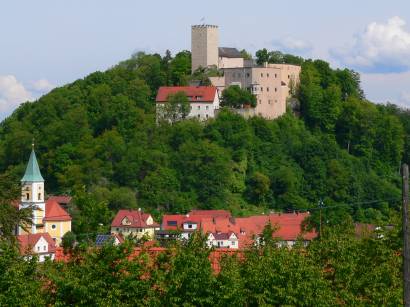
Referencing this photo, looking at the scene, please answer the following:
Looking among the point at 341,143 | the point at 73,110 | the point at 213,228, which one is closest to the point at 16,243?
the point at 213,228

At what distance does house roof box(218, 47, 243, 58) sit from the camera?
305 feet

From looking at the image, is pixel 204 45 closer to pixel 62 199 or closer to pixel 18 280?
Answer: pixel 62 199

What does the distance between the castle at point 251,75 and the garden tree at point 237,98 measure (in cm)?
70

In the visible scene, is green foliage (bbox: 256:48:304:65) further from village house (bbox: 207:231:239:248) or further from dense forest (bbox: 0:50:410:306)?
village house (bbox: 207:231:239:248)

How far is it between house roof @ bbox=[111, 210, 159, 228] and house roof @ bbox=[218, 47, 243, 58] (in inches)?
786

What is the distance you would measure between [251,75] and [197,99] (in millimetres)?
5439

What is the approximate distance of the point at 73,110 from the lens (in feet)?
295

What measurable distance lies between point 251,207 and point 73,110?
16.6 metres

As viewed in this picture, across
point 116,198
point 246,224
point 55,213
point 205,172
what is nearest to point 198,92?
point 205,172

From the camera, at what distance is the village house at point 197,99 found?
281 ft

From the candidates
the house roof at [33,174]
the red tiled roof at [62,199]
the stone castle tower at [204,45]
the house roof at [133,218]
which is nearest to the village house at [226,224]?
the house roof at [133,218]

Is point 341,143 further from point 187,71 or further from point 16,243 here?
point 16,243

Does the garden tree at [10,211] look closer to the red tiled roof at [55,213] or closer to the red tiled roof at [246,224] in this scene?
the red tiled roof at [246,224]

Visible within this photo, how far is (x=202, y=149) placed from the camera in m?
84.9
